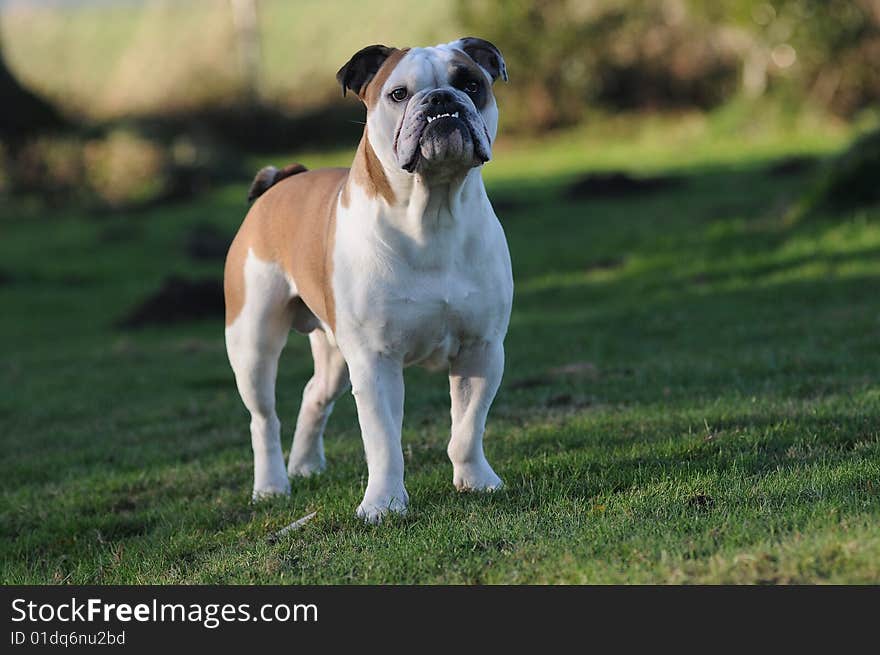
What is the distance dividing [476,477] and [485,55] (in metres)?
2.16

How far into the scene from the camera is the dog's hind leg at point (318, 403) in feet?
25.3

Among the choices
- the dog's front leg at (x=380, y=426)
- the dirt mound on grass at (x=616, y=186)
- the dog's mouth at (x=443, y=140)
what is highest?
the dog's mouth at (x=443, y=140)

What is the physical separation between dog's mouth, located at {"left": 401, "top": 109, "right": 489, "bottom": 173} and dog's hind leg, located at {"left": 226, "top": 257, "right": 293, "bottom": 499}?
1846 mm

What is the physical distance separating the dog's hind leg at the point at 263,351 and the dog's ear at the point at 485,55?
179 cm

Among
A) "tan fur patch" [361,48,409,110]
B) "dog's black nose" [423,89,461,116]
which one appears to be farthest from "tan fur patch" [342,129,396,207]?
"dog's black nose" [423,89,461,116]

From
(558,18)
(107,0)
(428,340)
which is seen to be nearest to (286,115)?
(558,18)

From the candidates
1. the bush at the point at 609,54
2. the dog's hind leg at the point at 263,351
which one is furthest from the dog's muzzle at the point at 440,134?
the bush at the point at 609,54

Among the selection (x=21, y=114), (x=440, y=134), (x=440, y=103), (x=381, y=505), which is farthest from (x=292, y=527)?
(x=21, y=114)

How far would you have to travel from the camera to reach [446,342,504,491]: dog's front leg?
6.39m

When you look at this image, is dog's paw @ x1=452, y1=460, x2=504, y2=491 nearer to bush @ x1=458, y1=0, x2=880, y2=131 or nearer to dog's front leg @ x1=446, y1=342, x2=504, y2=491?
dog's front leg @ x1=446, y1=342, x2=504, y2=491

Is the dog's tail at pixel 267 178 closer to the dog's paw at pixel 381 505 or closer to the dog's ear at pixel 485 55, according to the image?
the dog's ear at pixel 485 55
